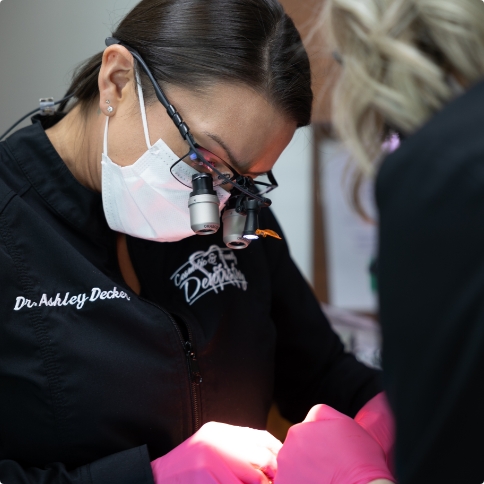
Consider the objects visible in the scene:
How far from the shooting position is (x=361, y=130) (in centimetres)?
85

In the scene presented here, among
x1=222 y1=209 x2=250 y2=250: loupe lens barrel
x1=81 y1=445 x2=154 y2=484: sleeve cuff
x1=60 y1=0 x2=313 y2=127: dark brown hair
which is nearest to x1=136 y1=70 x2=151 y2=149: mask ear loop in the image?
x1=60 y1=0 x2=313 y2=127: dark brown hair

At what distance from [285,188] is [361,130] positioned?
188 cm

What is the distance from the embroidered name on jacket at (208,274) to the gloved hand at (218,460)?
0.33 m

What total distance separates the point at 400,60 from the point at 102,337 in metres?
0.82

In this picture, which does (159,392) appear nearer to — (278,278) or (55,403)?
(55,403)

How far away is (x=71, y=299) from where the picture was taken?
125cm

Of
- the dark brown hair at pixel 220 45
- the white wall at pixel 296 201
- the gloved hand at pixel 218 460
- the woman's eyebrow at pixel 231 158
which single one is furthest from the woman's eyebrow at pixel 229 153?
the white wall at pixel 296 201

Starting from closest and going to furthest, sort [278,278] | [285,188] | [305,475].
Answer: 1. [305,475]
2. [278,278]
3. [285,188]

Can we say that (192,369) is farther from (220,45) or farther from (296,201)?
(296,201)

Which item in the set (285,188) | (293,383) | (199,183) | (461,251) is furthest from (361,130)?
(285,188)

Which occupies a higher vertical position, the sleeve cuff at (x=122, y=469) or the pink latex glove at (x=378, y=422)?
the sleeve cuff at (x=122, y=469)

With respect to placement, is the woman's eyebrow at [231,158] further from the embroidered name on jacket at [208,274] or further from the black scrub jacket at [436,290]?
the black scrub jacket at [436,290]

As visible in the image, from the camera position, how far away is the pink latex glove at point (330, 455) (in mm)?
1131

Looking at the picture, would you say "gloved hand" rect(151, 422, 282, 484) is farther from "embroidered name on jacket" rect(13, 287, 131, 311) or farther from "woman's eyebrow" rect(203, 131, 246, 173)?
"woman's eyebrow" rect(203, 131, 246, 173)
